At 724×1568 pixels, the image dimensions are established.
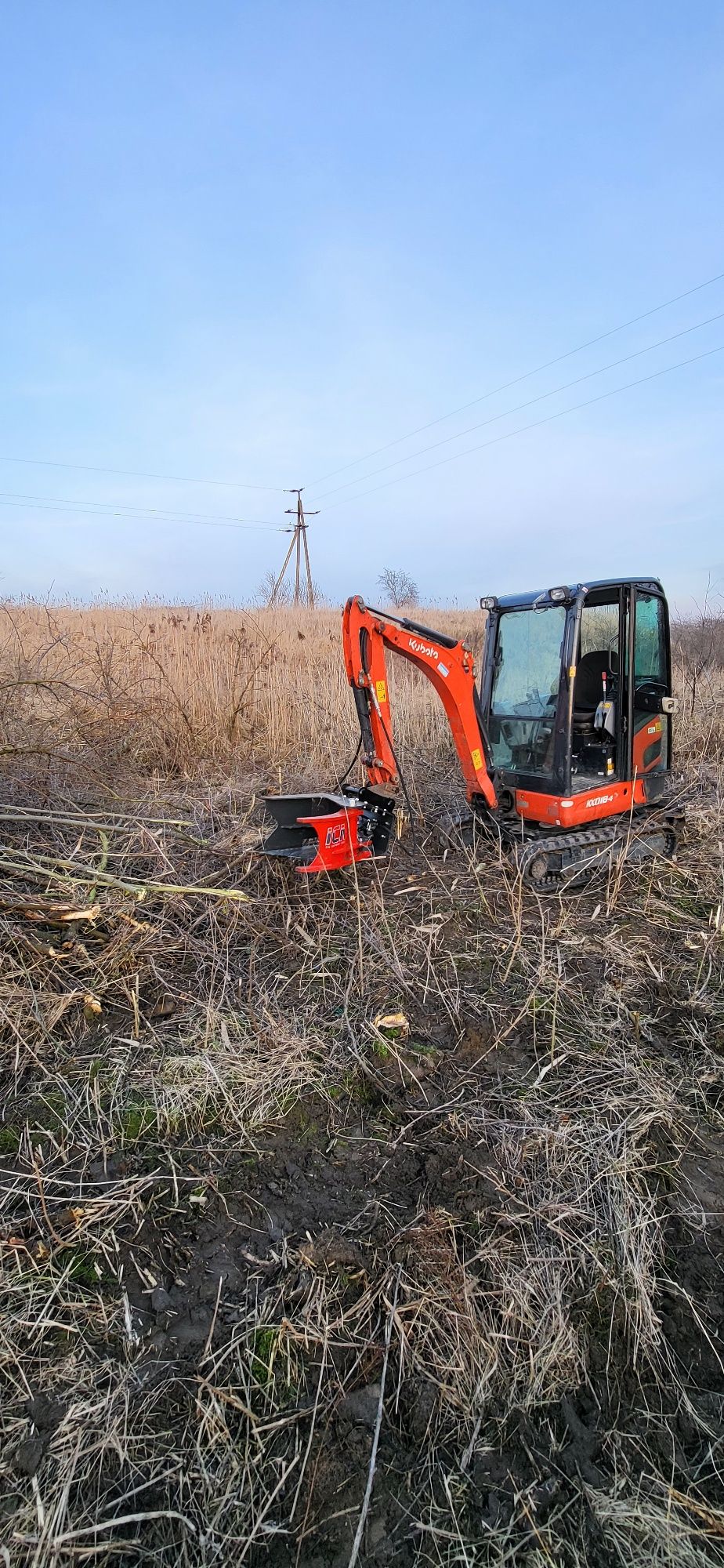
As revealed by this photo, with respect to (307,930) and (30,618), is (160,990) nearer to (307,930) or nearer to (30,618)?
(307,930)

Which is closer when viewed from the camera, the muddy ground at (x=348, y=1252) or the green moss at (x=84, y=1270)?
the muddy ground at (x=348, y=1252)

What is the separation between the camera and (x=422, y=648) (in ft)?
14.5

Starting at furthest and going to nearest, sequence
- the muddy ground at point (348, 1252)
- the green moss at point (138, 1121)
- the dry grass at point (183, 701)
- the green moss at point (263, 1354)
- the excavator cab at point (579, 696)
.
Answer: the dry grass at point (183, 701) → the excavator cab at point (579, 696) → the green moss at point (138, 1121) → the green moss at point (263, 1354) → the muddy ground at point (348, 1252)

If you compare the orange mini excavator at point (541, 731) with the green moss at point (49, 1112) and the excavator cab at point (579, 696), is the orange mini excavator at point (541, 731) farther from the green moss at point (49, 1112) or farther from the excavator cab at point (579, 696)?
the green moss at point (49, 1112)

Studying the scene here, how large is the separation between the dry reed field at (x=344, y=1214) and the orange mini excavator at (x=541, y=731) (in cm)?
44

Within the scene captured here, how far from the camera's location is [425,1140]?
7.99 feet

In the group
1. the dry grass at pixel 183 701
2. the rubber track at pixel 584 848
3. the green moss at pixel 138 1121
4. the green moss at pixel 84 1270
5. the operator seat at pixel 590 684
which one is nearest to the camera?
the green moss at pixel 84 1270

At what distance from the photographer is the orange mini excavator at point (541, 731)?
4203 millimetres

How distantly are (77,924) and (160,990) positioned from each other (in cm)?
45

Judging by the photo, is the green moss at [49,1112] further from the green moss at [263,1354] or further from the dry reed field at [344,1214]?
the green moss at [263,1354]

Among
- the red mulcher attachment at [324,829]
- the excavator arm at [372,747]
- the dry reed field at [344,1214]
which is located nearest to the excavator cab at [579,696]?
the excavator arm at [372,747]

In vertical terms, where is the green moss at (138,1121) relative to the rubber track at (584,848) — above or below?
below

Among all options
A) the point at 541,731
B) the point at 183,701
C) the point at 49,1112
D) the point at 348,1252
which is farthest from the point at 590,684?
the point at 49,1112

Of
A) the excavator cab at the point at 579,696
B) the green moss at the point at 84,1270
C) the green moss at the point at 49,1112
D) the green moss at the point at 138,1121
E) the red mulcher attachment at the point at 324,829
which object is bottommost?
the green moss at the point at 84,1270
